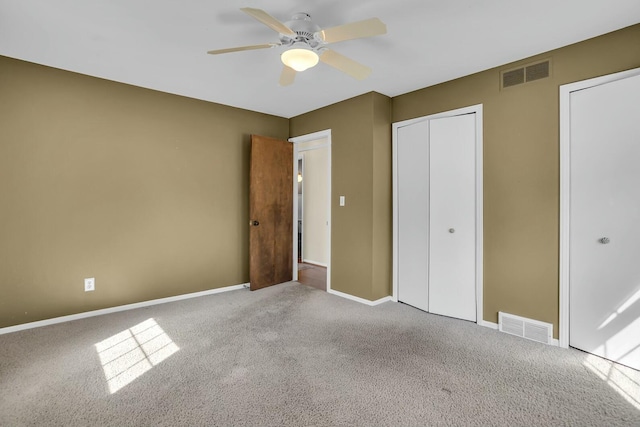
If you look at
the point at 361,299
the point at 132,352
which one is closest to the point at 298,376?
the point at 132,352

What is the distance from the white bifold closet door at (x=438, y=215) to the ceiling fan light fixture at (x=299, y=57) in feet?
5.75

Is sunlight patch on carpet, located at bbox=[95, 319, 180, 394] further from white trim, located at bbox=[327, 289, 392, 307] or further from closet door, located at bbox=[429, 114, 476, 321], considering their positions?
closet door, located at bbox=[429, 114, 476, 321]

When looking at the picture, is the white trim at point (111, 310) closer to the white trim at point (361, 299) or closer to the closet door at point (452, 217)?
the white trim at point (361, 299)

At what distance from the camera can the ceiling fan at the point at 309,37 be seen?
6.11ft

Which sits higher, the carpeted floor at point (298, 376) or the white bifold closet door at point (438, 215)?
the white bifold closet door at point (438, 215)

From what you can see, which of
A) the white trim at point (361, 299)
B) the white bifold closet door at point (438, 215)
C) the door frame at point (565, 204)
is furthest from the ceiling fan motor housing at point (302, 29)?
the white trim at point (361, 299)

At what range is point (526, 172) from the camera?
2.79 meters

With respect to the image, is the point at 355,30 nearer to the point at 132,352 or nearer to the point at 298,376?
the point at 298,376

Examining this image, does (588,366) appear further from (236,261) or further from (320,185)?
(320,185)

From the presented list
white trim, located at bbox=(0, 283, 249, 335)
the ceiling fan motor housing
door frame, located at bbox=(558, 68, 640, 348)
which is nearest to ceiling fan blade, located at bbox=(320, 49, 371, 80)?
the ceiling fan motor housing

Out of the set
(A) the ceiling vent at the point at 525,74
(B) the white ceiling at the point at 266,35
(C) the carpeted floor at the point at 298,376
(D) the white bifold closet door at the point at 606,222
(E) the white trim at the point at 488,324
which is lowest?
(C) the carpeted floor at the point at 298,376

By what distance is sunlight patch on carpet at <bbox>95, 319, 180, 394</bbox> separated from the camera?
7.07ft

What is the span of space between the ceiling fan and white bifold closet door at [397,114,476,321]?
1348 millimetres

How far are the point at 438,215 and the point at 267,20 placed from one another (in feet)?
8.10
